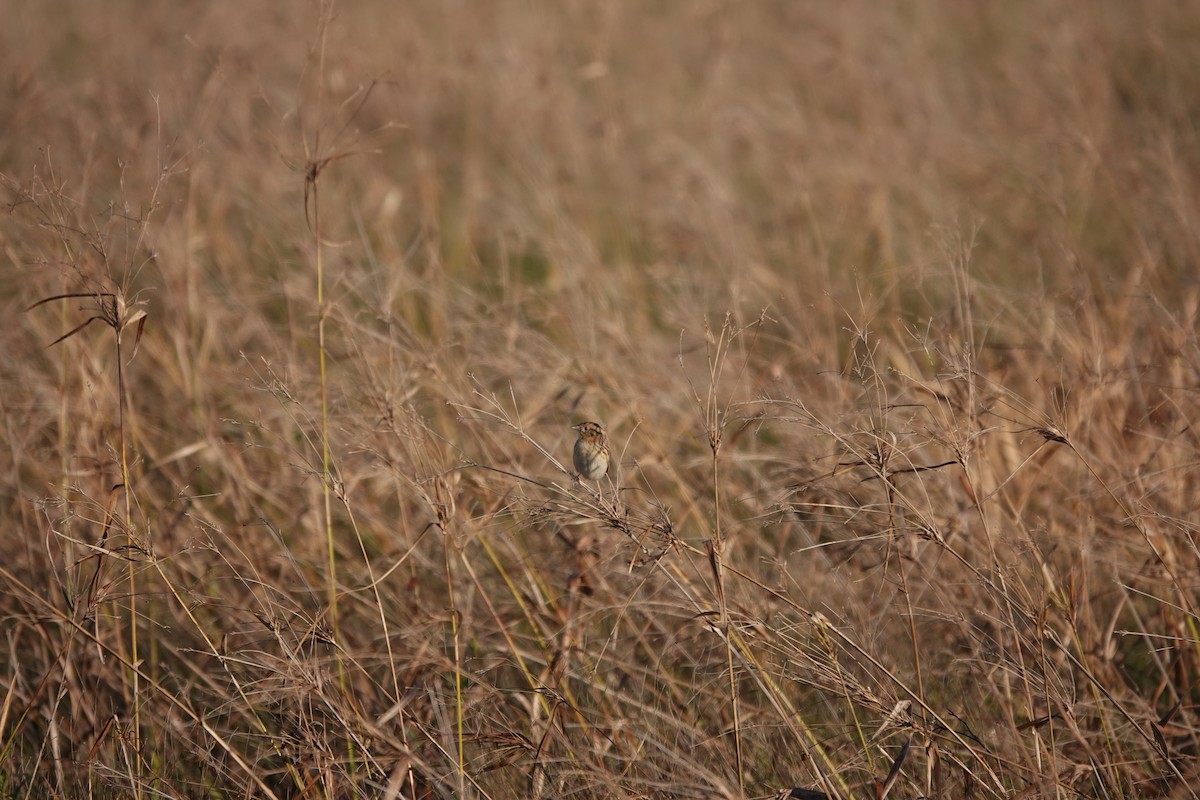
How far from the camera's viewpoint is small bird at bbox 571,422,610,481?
1958 millimetres

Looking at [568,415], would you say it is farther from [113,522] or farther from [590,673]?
[113,522]

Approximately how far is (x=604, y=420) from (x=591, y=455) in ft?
3.93

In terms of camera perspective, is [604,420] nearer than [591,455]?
No

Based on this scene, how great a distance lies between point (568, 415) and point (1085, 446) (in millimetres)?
1426

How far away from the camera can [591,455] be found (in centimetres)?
198

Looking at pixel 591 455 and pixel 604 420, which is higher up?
pixel 591 455

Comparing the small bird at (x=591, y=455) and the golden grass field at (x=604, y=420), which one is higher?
the small bird at (x=591, y=455)

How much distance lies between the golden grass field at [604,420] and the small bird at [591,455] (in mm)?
79

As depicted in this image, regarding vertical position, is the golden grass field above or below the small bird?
below

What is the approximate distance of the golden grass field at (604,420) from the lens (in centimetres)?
199

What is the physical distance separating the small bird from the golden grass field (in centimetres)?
8

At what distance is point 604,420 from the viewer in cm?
317

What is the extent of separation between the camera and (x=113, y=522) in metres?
1.96

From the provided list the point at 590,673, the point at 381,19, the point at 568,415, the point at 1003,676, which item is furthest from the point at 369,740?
the point at 381,19
